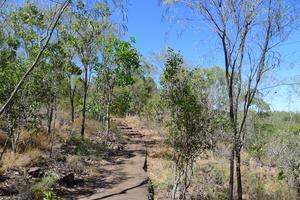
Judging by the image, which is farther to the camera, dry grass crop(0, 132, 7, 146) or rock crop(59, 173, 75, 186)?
dry grass crop(0, 132, 7, 146)

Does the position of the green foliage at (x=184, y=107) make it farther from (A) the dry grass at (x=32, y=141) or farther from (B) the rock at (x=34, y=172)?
(A) the dry grass at (x=32, y=141)

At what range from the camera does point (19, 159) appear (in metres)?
12.0

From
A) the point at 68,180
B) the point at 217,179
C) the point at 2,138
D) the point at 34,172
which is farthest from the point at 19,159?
the point at 217,179

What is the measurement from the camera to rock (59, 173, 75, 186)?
11.1m

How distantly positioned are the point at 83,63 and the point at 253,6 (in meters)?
9.26

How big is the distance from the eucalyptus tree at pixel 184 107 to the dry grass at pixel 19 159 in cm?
519

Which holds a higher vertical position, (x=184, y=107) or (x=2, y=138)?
(x=184, y=107)

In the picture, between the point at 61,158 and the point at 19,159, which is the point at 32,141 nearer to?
the point at 61,158

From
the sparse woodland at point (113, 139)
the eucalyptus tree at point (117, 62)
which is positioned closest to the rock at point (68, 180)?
the sparse woodland at point (113, 139)

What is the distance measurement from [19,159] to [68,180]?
2044mm

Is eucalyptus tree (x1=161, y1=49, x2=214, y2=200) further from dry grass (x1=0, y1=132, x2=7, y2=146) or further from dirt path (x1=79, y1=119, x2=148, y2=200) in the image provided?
dry grass (x1=0, y1=132, x2=7, y2=146)

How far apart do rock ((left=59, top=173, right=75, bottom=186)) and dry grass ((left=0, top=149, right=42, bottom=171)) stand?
171 cm

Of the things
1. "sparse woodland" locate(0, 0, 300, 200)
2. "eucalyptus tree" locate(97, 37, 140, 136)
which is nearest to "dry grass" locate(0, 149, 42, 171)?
"sparse woodland" locate(0, 0, 300, 200)

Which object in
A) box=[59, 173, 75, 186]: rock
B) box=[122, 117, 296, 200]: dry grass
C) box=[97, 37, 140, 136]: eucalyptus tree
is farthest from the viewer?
box=[97, 37, 140, 136]: eucalyptus tree
